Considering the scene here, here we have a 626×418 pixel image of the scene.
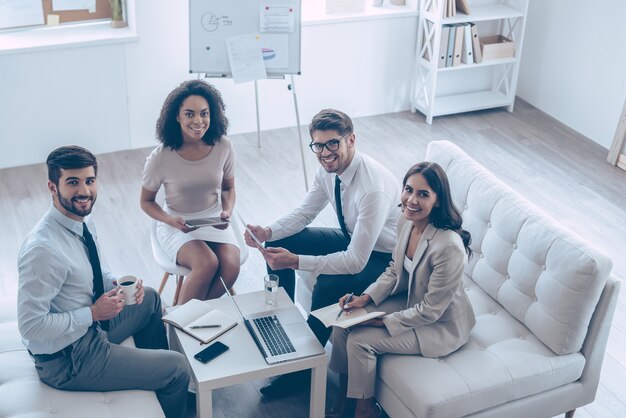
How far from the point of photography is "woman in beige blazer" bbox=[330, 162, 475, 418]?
9.86 ft

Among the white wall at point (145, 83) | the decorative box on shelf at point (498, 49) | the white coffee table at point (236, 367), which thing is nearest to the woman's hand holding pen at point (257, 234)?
the white coffee table at point (236, 367)

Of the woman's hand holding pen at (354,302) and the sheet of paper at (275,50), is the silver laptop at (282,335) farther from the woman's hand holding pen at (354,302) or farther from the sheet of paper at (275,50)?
the sheet of paper at (275,50)

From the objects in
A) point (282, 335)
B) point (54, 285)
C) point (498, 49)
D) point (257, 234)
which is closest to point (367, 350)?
point (282, 335)

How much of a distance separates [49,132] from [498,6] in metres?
3.46

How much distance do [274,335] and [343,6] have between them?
3398 millimetres

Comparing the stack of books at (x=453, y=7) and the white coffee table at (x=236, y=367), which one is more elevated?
the stack of books at (x=453, y=7)

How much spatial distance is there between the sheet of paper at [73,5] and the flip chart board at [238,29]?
43.7 inches

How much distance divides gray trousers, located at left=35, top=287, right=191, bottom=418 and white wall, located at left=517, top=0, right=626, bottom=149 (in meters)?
4.05

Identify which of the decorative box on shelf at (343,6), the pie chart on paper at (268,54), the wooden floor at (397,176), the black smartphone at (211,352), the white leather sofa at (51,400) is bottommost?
the wooden floor at (397,176)

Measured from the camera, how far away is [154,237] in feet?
12.4

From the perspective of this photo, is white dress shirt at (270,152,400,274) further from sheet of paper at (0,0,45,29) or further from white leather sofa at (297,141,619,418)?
sheet of paper at (0,0,45,29)

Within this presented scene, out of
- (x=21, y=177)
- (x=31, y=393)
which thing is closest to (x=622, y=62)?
(x=21, y=177)

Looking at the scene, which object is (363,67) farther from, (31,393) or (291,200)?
(31,393)

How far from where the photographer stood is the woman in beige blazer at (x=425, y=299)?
3.00 m
